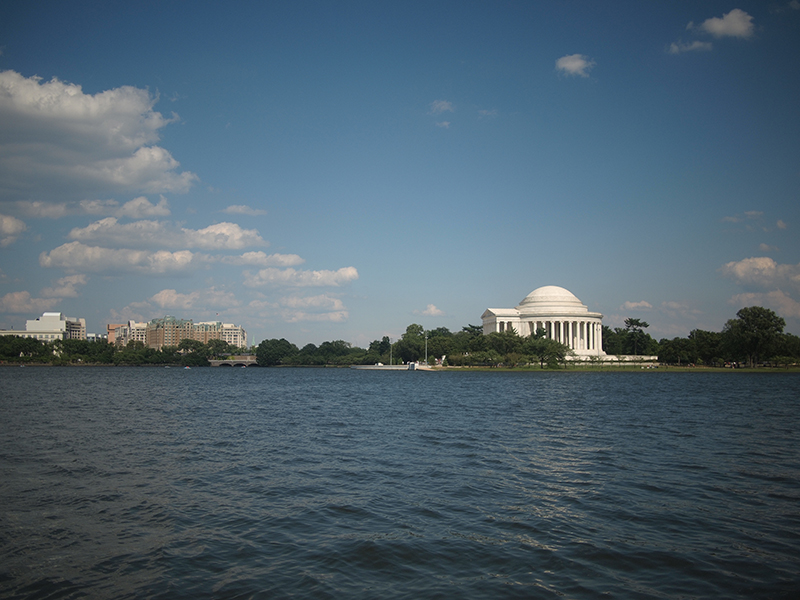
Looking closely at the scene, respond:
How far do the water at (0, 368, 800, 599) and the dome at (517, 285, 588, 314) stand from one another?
122830 millimetres

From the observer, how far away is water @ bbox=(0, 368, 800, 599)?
10.4 m

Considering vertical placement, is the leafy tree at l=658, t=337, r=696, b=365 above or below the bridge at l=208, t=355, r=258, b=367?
above

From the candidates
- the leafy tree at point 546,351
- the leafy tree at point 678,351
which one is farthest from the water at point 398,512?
the leafy tree at point 678,351

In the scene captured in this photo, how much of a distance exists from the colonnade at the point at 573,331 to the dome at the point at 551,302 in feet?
10.5

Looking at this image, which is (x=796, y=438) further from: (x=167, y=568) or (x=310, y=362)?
(x=310, y=362)

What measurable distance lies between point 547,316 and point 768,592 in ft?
471

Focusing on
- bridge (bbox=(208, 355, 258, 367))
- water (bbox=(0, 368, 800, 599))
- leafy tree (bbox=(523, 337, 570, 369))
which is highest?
leafy tree (bbox=(523, 337, 570, 369))

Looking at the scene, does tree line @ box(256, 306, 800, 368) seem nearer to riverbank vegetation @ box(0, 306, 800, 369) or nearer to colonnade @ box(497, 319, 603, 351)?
riverbank vegetation @ box(0, 306, 800, 369)

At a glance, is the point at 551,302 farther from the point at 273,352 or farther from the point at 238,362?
the point at 238,362

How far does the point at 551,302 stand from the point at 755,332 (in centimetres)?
5502

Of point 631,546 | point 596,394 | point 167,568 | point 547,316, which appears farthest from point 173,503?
point 547,316

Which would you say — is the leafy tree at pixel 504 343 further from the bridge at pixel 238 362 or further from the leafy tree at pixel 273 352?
the bridge at pixel 238 362

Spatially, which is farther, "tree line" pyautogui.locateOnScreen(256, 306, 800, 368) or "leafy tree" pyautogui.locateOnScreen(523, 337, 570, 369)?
"leafy tree" pyautogui.locateOnScreen(523, 337, 570, 369)

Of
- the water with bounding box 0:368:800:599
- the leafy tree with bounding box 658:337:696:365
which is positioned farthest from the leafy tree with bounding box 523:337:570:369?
the water with bounding box 0:368:800:599
